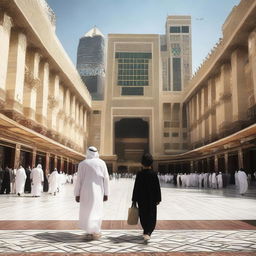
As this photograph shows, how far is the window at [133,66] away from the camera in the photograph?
48.1 meters

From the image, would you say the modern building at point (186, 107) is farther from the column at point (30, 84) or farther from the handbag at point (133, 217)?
the column at point (30, 84)

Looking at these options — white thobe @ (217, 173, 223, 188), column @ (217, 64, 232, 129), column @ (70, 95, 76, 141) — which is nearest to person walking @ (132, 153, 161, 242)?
white thobe @ (217, 173, 223, 188)

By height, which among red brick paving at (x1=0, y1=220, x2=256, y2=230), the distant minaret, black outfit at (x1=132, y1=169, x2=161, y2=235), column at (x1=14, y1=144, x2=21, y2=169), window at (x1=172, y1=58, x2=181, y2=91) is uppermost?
the distant minaret

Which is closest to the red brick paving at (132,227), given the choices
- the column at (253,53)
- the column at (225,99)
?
the column at (253,53)

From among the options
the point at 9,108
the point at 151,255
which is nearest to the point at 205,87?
the point at 9,108

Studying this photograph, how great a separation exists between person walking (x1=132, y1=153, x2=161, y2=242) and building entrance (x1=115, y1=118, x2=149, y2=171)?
51071mm

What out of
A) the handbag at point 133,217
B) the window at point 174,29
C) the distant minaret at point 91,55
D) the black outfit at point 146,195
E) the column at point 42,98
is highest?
the distant minaret at point 91,55

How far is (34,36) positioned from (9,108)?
6264 mm

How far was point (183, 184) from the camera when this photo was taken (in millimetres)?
23250

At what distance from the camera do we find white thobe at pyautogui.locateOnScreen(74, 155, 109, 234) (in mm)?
4645

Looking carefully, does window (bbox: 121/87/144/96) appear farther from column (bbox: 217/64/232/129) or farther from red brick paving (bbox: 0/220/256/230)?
red brick paving (bbox: 0/220/256/230)

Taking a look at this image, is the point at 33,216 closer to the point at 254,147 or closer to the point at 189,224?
the point at 189,224

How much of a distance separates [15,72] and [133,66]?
3130cm

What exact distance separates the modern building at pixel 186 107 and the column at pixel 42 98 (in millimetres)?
13734
